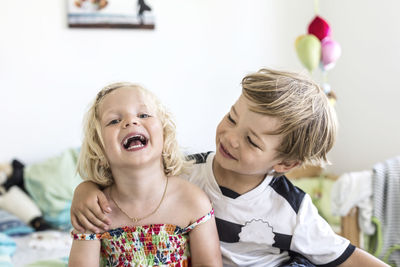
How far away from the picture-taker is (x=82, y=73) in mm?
2674

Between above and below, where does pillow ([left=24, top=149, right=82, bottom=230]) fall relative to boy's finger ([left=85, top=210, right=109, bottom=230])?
below

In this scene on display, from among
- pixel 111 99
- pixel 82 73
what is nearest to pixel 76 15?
pixel 82 73

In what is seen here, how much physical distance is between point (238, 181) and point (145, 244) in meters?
0.26

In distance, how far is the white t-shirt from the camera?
3.40ft

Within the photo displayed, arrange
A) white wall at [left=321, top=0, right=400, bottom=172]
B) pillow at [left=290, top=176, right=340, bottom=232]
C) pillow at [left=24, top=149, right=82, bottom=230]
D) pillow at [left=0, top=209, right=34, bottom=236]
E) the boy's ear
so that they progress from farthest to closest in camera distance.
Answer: white wall at [left=321, top=0, right=400, bottom=172] → pillow at [left=290, top=176, right=340, bottom=232] → pillow at [left=24, top=149, right=82, bottom=230] → pillow at [left=0, top=209, right=34, bottom=236] → the boy's ear

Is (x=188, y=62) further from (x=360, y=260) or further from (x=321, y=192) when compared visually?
(x=360, y=260)

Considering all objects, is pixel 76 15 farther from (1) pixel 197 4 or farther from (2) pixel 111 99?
(2) pixel 111 99

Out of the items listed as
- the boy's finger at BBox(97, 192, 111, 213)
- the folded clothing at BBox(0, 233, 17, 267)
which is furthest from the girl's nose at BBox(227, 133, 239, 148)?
the folded clothing at BBox(0, 233, 17, 267)

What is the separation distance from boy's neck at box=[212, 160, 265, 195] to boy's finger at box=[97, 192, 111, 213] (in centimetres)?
27

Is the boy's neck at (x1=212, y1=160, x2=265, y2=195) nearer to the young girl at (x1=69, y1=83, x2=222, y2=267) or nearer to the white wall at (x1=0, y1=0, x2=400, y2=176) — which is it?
the young girl at (x1=69, y1=83, x2=222, y2=267)

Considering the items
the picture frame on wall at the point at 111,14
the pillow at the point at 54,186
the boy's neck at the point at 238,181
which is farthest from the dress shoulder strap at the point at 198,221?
the picture frame on wall at the point at 111,14

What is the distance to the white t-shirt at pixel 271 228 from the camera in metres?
1.04

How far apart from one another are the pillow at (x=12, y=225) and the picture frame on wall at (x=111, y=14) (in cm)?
108

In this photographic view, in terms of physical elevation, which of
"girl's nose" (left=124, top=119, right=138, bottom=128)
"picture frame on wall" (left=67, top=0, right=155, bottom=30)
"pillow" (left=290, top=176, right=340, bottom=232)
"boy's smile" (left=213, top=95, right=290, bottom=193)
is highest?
"picture frame on wall" (left=67, top=0, right=155, bottom=30)
